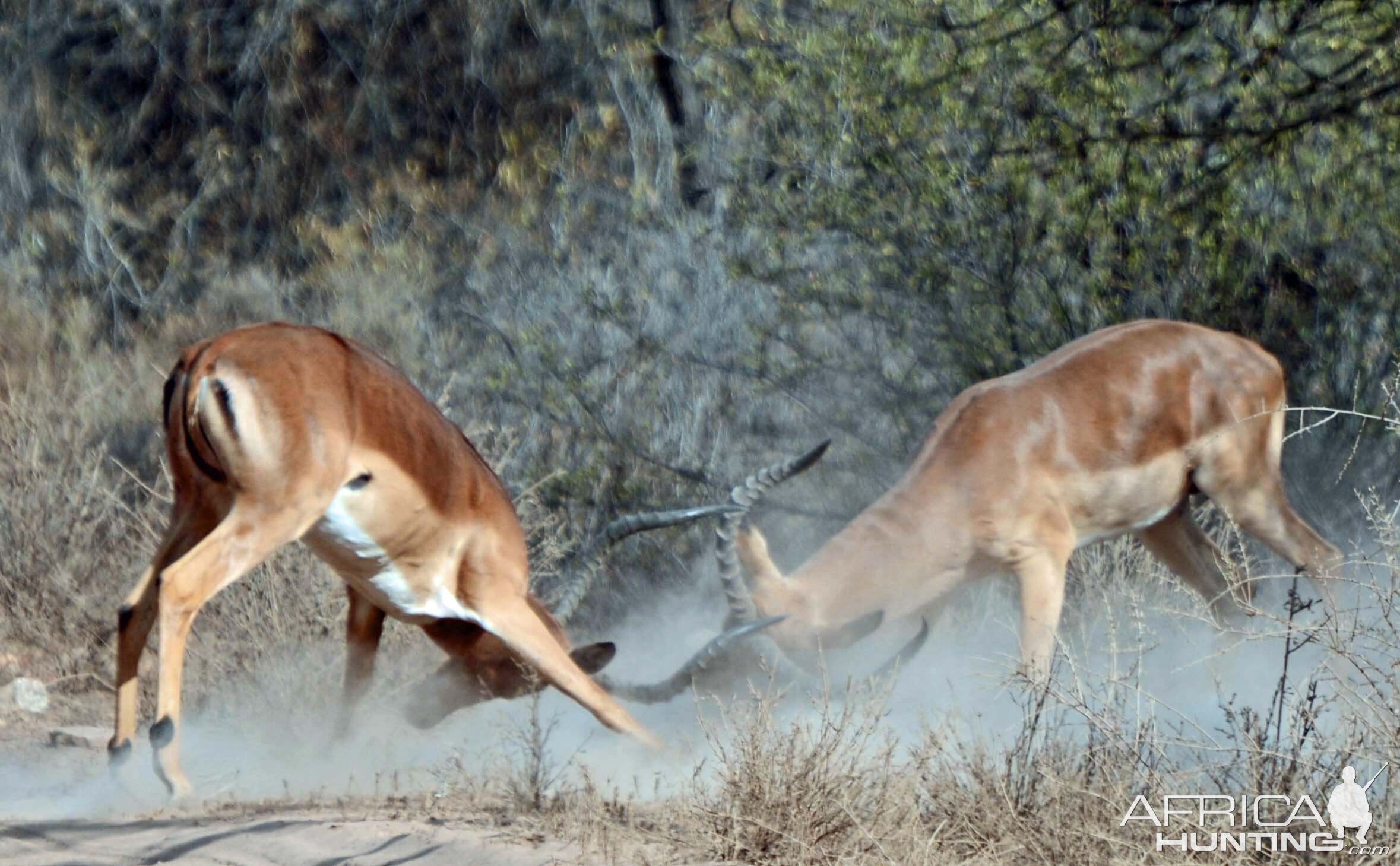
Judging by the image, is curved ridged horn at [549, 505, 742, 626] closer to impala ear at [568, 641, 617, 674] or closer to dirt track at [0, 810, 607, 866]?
impala ear at [568, 641, 617, 674]

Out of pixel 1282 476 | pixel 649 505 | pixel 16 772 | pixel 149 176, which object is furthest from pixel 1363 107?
pixel 149 176

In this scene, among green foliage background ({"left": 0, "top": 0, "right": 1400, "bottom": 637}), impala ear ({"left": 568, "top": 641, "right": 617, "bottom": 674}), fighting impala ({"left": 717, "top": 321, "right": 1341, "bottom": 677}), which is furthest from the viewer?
green foliage background ({"left": 0, "top": 0, "right": 1400, "bottom": 637})

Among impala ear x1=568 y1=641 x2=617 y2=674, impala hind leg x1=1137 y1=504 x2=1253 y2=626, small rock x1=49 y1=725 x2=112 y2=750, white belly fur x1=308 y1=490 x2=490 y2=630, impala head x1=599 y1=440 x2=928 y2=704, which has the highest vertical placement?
impala hind leg x1=1137 y1=504 x2=1253 y2=626

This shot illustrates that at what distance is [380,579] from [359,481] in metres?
0.44

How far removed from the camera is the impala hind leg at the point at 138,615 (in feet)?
18.3

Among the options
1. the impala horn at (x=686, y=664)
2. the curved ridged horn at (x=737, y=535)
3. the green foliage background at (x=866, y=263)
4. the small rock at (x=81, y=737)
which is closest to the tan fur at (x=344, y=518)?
the impala horn at (x=686, y=664)

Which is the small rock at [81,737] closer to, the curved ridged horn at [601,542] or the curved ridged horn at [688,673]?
the curved ridged horn at [601,542]

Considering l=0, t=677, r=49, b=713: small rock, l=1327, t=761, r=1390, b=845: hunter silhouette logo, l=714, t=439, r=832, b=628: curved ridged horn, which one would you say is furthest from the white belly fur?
l=1327, t=761, r=1390, b=845: hunter silhouette logo

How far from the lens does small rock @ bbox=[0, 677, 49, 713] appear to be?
744cm

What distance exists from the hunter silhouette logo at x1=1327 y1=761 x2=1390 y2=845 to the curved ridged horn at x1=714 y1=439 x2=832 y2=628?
3045 millimetres

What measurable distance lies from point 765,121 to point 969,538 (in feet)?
12.7

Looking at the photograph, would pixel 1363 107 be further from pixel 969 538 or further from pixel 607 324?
pixel 607 324

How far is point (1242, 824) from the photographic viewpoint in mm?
4223

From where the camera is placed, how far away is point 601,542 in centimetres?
699
